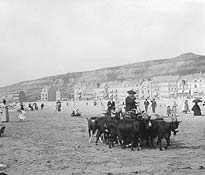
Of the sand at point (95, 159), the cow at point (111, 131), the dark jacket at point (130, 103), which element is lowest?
the sand at point (95, 159)

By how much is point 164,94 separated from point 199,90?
80.7 ft

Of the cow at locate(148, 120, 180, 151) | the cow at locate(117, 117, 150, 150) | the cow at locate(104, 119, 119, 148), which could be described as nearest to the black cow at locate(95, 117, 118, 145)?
the cow at locate(104, 119, 119, 148)

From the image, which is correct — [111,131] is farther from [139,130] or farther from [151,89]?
[151,89]

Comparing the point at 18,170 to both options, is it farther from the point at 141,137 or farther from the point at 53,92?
the point at 53,92

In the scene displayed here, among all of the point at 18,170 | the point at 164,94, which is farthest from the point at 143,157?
the point at 164,94

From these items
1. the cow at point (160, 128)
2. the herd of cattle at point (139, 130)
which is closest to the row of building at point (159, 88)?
the herd of cattle at point (139, 130)

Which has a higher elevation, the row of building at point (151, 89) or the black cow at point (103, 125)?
the row of building at point (151, 89)

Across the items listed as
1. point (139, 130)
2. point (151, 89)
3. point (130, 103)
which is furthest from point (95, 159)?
point (151, 89)

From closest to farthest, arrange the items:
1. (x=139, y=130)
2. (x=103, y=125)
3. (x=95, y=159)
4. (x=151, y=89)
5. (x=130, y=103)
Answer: (x=95, y=159), (x=139, y=130), (x=103, y=125), (x=130, y=103), (x=151, y=89)

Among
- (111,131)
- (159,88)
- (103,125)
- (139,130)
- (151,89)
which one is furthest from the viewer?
(151,89)

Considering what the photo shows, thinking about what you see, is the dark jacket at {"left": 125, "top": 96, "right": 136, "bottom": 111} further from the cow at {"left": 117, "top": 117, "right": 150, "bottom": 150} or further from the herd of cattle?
the cow at {"left": 117, "top": 117, "right": 150, "bottom": 150}

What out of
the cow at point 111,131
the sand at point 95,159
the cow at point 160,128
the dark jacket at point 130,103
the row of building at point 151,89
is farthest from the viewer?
the row of building at point 151,89

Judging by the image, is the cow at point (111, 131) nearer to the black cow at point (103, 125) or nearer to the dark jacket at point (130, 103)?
the black cow at point (103, 125)

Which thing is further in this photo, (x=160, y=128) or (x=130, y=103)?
(x=130, y=103)
